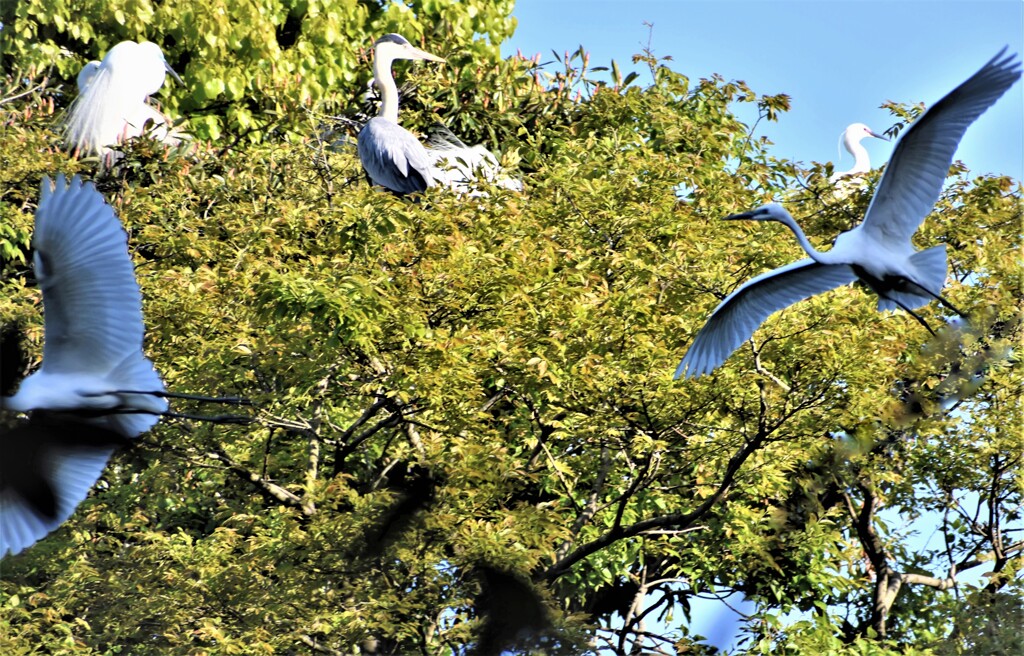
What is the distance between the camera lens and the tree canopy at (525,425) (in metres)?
9.41

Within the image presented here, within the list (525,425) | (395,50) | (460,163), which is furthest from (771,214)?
(395,50)

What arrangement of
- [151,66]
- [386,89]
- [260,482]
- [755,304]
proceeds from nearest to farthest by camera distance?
1. [755,304]
2. [260,482]
3. [386,89]
4. [151,66]

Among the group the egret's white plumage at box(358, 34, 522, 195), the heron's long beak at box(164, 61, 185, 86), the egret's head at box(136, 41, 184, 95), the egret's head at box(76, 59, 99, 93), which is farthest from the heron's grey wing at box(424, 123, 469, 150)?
the egret's head at box(76, 59, 99, 93)

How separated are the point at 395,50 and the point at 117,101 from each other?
8.86ft

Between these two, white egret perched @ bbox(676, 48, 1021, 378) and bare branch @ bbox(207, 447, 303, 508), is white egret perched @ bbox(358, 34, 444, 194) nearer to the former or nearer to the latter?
bare branch @ bbox(207, 447, 303, 508)

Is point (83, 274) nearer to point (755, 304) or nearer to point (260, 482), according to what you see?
point (260, 482)

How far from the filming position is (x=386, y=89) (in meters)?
14.5

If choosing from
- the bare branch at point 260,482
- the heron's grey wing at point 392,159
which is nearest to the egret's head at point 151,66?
the heron's grey wing at point 392,159

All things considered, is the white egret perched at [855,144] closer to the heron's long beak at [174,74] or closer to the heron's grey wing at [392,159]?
the heron's grey wing at [392,159]

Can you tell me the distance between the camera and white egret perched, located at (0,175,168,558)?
8117 mm

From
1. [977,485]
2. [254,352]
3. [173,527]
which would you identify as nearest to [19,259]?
[173,527]

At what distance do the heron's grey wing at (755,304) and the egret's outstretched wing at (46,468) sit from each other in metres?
3.45

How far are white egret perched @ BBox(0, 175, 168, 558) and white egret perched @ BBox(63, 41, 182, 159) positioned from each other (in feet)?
19.0

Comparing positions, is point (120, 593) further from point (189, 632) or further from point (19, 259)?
point (19, 259)
